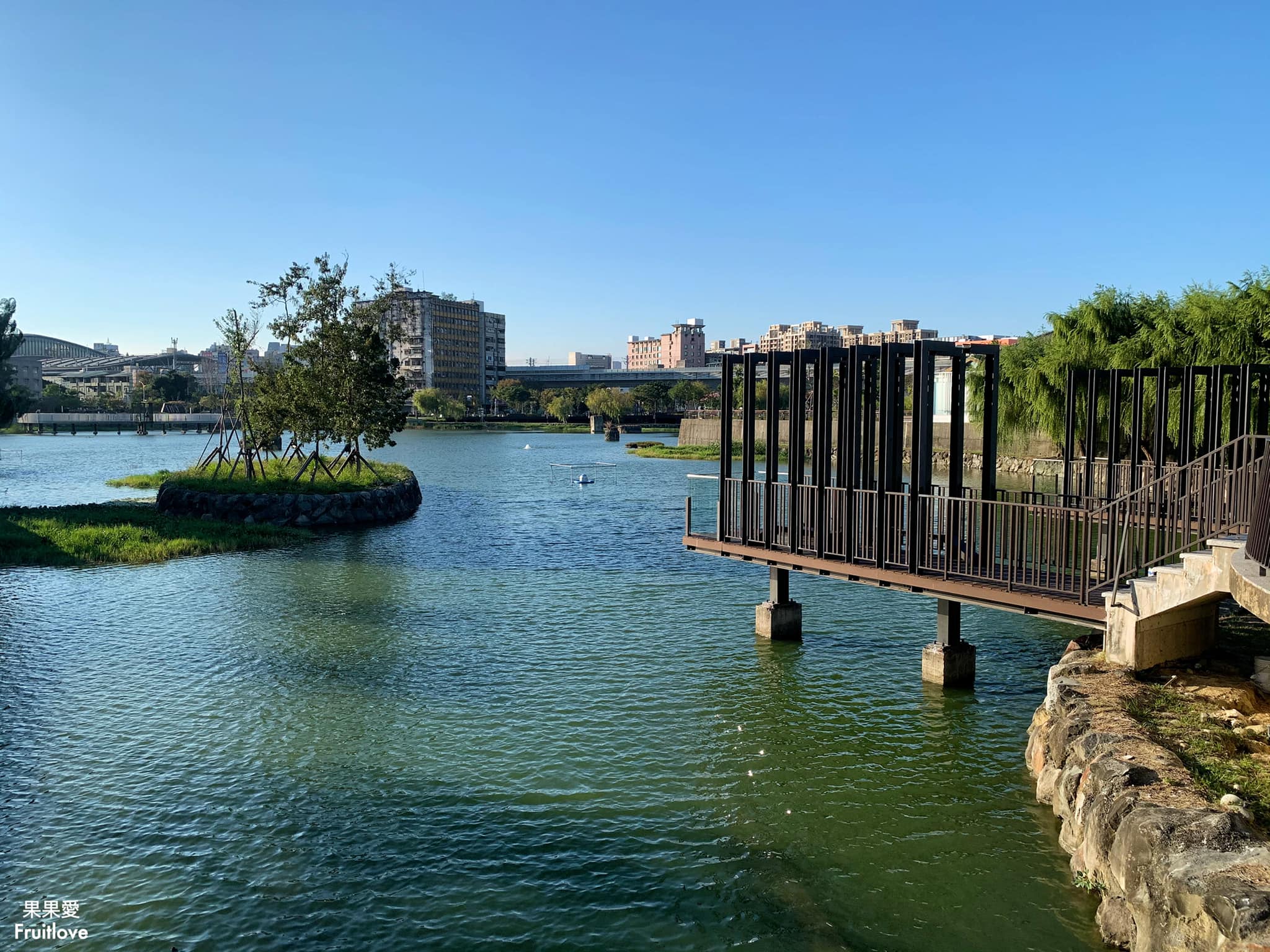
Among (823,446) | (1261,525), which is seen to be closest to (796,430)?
(823,446)

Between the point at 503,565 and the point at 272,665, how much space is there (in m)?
12.9

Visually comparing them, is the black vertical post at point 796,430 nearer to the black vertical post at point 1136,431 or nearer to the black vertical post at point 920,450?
the black vertical post at point 920,450

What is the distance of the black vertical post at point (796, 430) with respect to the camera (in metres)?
18.6

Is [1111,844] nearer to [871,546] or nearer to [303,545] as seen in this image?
[871,546]

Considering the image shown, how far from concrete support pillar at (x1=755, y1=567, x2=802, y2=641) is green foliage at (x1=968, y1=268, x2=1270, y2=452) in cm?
→ 1405

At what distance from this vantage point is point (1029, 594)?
14258mm

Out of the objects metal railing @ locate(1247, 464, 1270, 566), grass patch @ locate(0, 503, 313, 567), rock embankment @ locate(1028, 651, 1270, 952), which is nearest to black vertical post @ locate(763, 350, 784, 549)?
rock embankment @ locate(1028, 651, 1270, 952)

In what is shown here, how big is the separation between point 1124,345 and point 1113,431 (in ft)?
73.5

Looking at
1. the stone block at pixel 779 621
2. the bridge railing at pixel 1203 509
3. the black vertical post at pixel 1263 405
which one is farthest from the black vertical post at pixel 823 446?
the black vertical post at pixel 1263 405

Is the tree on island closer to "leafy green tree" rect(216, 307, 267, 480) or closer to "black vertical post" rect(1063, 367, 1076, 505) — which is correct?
"leafy green tree" rect(216, 307, 267, 480)

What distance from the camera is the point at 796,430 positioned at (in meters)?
19.2
